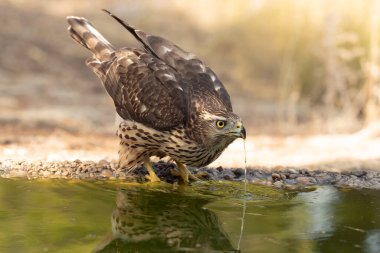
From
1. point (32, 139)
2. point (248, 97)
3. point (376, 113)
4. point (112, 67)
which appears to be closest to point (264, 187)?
point (112, 67)

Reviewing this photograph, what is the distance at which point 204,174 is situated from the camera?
6793 millimetres

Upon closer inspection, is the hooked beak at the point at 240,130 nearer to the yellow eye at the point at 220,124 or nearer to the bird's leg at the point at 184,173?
the yellow eye at the point at 220,124

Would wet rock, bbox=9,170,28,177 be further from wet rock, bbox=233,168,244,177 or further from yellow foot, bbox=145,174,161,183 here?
wet rock, bbox=233,168,244,177

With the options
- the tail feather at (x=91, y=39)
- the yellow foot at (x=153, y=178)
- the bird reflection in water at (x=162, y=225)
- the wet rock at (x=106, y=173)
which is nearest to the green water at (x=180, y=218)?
the bird reflection in water at (x=162, y=225)

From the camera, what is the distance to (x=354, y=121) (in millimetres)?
11695

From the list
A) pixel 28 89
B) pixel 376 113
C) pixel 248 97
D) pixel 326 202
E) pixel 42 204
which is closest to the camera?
pixel 42 204

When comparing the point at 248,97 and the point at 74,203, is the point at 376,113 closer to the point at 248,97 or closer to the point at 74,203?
the point at 248,97

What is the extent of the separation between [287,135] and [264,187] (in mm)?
5267

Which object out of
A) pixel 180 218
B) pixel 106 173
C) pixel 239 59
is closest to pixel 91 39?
pixel 106 173

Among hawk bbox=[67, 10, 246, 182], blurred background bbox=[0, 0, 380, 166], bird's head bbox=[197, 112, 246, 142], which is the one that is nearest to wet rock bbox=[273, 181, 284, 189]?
hawk bbox=[67, 10, 246, 182]

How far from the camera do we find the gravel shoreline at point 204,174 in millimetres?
6516

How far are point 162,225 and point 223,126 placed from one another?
121cm

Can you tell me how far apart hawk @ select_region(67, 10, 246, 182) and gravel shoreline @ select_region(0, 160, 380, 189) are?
0.21m

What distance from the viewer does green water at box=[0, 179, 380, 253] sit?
178 inches
